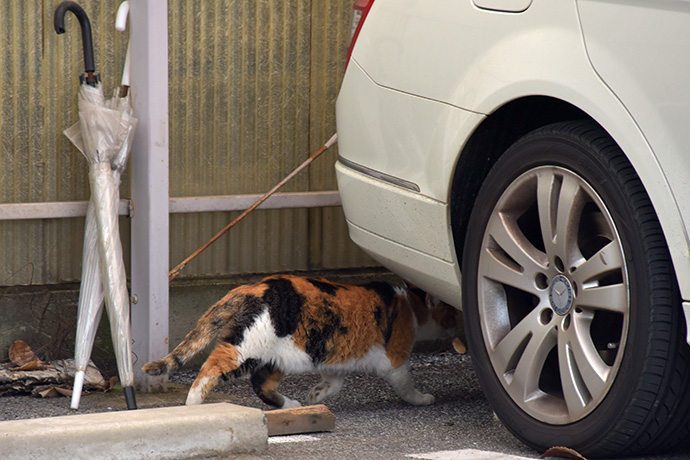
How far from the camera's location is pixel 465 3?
3971 mm

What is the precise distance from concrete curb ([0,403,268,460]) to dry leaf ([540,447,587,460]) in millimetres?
1005

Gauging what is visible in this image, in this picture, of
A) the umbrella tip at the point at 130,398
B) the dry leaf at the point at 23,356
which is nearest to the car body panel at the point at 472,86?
the umbrella tip at the point at 130,398

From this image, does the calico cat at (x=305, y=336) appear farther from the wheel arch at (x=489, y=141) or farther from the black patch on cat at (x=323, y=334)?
the wheel arch at (x=489, y=141)

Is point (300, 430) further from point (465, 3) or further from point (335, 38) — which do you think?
point (335, 38)

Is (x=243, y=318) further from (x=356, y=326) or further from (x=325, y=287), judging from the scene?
(x=356, y=326)

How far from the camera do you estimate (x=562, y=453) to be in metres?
3.63

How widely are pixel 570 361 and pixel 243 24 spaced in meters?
2.75

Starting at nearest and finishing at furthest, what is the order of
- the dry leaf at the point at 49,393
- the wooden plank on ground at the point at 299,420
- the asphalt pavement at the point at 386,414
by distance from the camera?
the asphalt pavement at the point at 386,414 < the wooden plank on ground at the point at 299,420 < the dry leaf at the point at 49,393

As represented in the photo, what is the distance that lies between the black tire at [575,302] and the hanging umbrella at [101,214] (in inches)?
65.1

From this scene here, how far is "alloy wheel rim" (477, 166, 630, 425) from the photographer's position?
3516mm

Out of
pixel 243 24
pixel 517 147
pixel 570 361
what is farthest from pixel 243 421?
pixel 243 24

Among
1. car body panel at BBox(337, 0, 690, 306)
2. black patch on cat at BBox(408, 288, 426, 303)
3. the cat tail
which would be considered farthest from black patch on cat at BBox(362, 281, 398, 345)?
the cat tail

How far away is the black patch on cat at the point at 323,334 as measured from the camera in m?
4.62

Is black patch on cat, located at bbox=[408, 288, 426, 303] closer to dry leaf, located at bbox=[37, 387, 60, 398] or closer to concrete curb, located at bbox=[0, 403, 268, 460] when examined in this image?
concrete curb, located at bbox=[0, 403, 268, 460]
